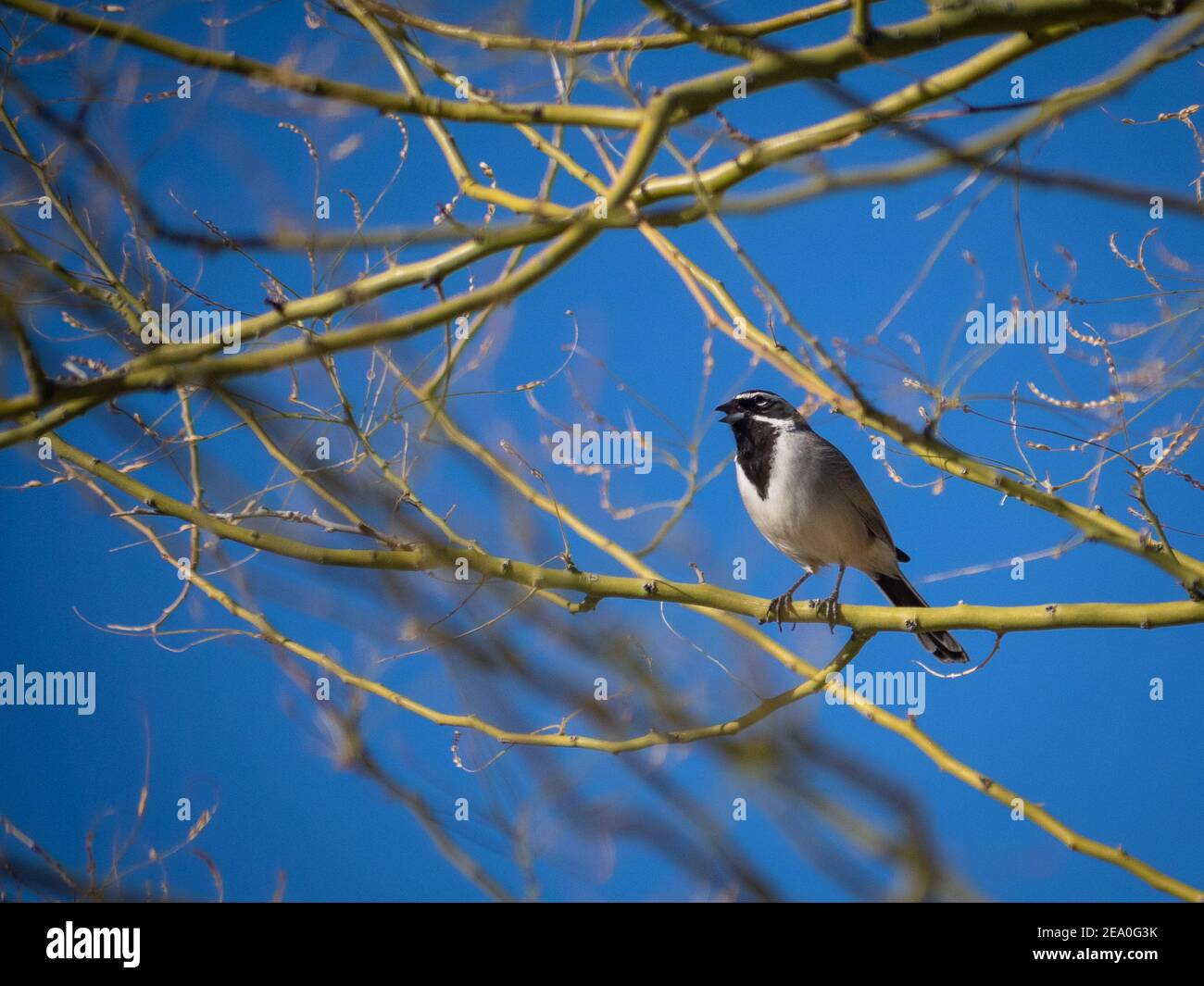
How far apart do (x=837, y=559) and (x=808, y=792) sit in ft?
11.4

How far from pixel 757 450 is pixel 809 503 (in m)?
0.49

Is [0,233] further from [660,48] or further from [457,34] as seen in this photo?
[660,48]

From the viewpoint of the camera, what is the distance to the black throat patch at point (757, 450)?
6.23 meters

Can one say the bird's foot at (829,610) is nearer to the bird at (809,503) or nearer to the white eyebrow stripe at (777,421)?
the bird at (809,503)

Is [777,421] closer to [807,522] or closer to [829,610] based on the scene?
[807,522]

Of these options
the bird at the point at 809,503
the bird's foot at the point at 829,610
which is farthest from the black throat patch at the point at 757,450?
the bird's foot at the point at 829,610

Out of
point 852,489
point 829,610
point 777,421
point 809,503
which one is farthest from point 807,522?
point 829,610

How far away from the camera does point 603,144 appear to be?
362cm

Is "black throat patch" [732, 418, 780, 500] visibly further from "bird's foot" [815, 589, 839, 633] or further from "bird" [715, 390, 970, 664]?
"bird's foot" [815, 589, 839, 633]

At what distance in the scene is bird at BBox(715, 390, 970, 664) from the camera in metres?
6.09

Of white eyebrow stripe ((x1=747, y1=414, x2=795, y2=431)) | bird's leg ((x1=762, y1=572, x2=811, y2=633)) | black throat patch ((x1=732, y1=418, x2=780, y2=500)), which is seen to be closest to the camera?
bird's leg ((x1=762, y1=572, x2=811, y2=633))

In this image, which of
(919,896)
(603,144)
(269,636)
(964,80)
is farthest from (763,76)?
(269,636)

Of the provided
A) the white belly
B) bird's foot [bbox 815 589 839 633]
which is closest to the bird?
the white belly

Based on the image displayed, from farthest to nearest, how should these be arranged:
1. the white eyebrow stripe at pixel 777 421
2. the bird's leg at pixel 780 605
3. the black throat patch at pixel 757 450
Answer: the white eyebrow stripe at pixel 777 421 → the black throat patch at pixel 757 450 → the bird's leg at pixel 780 605
